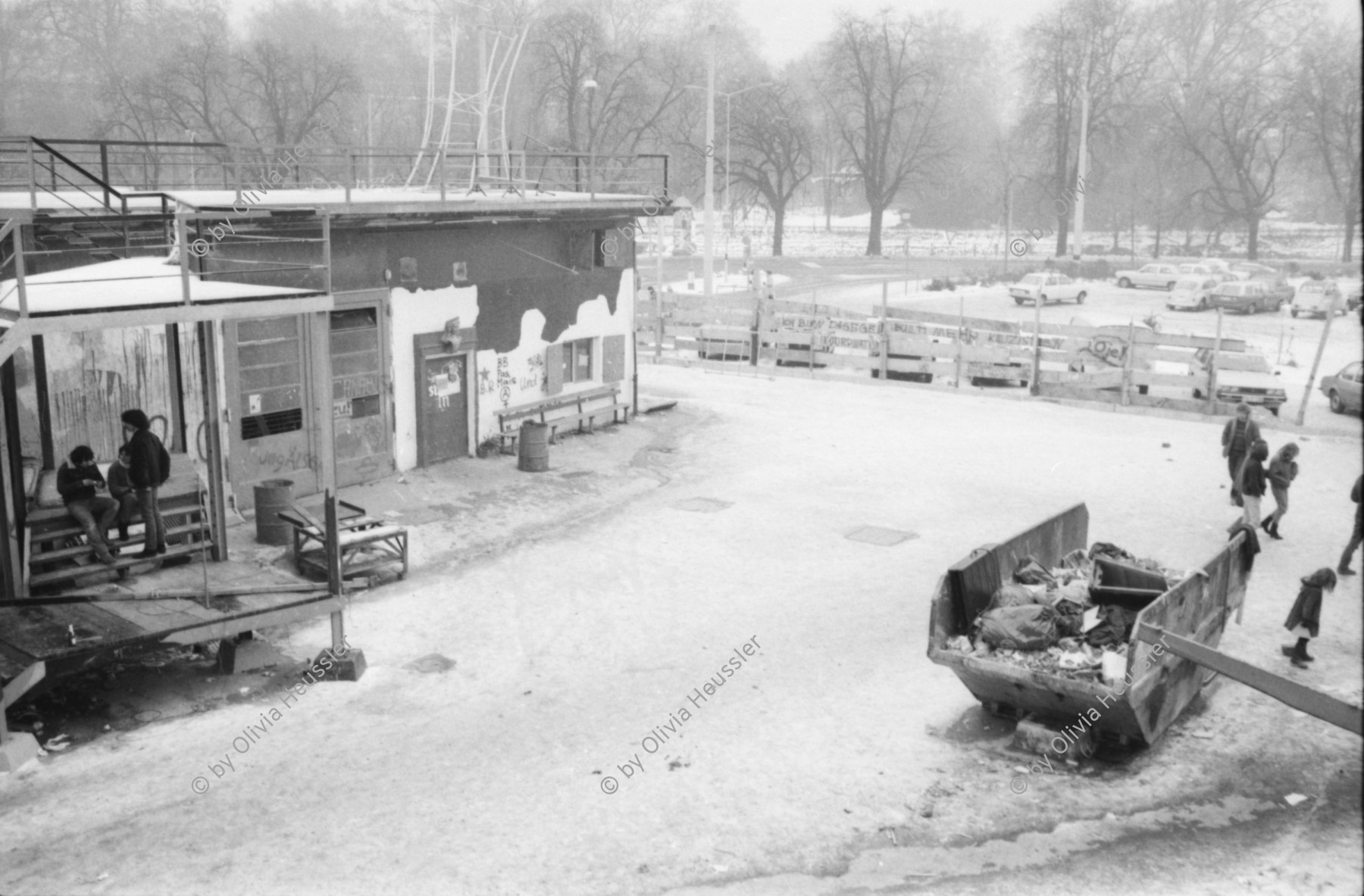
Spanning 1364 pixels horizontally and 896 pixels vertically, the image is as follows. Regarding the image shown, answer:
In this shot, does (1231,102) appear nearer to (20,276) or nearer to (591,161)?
(591,161)

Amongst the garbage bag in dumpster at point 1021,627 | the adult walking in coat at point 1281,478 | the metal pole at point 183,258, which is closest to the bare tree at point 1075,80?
the adult walking in coat at point 1281,478

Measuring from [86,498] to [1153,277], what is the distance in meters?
48.7

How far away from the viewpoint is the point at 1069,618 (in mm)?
10312

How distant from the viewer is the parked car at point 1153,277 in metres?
51.5

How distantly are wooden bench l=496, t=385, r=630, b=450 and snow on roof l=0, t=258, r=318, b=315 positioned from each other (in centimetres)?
852

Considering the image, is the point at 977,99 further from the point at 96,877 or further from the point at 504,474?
the point at 96,877

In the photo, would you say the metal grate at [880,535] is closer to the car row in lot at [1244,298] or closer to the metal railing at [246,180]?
the metal railing at [246,180]

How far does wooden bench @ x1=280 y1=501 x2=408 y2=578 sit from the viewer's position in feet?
45.4

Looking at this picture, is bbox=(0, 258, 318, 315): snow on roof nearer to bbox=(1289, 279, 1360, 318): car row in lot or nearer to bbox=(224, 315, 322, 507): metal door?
bbox=(224, 315, 322, 507): metal door

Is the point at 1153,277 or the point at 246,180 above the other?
the point at 246,180

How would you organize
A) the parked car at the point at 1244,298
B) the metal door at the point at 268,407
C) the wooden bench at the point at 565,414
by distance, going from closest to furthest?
the metal door at the point at 268,407 < the wooden bench at the point at 565,414 < the parked car at the point at 1244,298

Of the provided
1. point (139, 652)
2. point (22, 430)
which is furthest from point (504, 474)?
point (139, 652)

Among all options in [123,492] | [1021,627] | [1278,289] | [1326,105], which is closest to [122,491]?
[123,492]

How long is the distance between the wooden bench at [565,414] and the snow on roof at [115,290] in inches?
335
